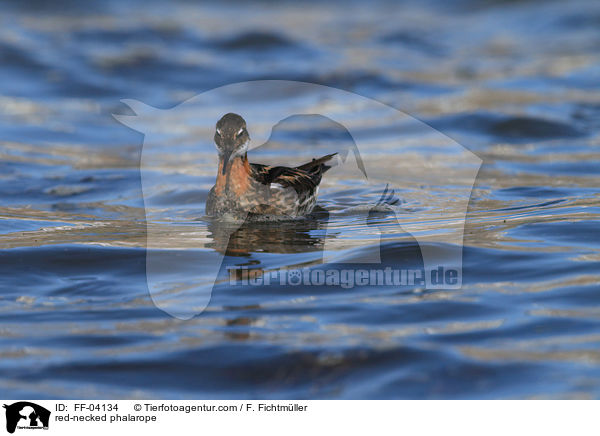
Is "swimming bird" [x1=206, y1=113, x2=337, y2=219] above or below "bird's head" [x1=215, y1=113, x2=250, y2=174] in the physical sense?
below

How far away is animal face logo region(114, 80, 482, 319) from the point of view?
774cm

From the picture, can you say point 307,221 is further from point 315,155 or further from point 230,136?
point 315,155

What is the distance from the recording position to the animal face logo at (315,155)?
774cm

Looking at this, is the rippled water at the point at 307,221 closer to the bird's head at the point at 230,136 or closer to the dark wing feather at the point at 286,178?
the dark wing feather at the point at 286,178
